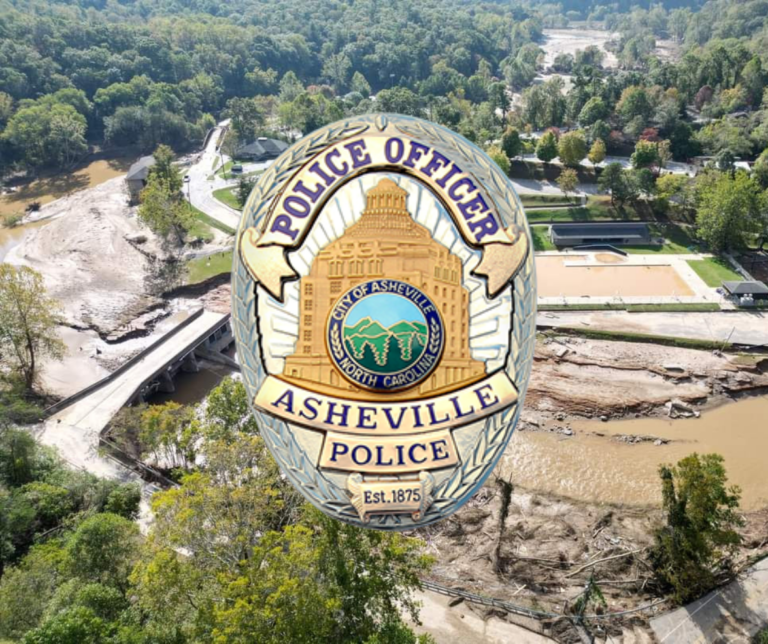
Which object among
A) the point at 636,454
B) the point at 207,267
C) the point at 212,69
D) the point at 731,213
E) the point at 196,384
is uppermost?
the point at 212,69

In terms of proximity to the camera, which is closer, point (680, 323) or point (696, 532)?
point (696, 532)

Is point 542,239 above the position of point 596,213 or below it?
below

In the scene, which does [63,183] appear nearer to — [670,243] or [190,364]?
[190,364]

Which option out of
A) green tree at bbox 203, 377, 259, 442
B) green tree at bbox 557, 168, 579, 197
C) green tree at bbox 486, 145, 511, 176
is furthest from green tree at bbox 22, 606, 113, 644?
green tree at bbox 557, 168, 579, 197

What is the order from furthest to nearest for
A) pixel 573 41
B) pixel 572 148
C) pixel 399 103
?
pixel 573 41
pixel 399 103
pixel 572 148

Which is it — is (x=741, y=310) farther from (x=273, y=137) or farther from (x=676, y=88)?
(x=273, y=137)

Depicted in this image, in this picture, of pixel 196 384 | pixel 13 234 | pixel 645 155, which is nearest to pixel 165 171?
pixel 13 234

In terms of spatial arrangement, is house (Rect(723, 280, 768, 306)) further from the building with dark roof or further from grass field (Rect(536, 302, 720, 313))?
grass field (Rect(536, 302, 720, 313))

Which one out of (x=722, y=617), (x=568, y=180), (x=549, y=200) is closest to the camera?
(x=722, y=617)
